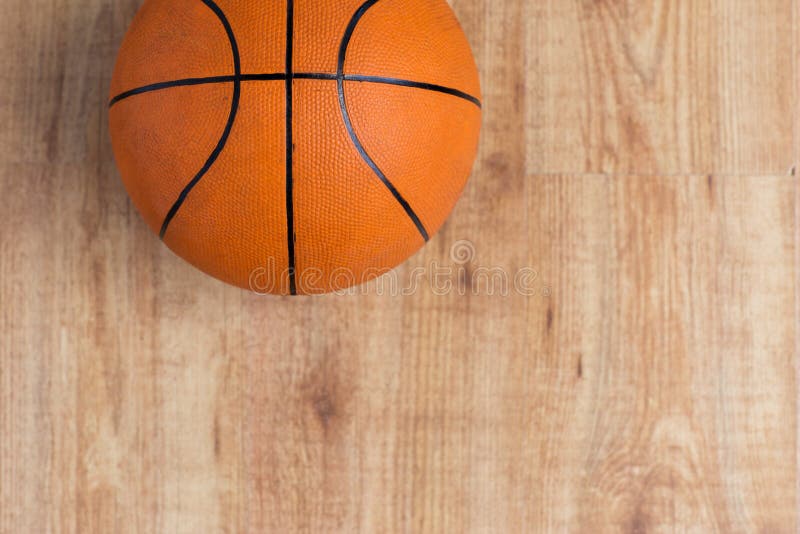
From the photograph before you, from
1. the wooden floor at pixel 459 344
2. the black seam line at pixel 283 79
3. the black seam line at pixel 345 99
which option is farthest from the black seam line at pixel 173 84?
the wooden floor at pixel 459 344

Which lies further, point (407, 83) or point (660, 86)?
point (660, 86)

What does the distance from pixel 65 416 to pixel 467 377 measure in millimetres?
809

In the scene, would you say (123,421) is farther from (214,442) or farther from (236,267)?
(236,267)

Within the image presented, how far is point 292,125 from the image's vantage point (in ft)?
2.88

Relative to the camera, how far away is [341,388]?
1291 millimetres

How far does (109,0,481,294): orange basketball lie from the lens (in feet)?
2.90

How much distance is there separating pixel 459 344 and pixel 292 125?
1.98ft

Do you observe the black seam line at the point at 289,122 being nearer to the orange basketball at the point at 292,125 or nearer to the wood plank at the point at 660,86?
the orange basketball at the point at 292,125

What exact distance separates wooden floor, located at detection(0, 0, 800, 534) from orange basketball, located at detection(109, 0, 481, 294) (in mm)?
321

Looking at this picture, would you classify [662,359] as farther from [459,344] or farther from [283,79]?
[283,79]

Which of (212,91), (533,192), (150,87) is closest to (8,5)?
(150,87)

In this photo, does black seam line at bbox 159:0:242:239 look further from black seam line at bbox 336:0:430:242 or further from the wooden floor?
the wooden floor

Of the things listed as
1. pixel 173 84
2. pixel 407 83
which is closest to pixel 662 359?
pixel 407 83

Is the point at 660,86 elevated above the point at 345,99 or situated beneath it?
elevated above
